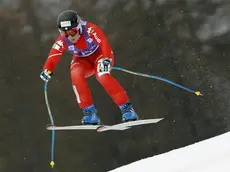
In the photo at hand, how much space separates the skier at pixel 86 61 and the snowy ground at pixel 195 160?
2.67ft

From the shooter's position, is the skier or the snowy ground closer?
the snowy ground

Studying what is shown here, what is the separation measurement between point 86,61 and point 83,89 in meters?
0.42

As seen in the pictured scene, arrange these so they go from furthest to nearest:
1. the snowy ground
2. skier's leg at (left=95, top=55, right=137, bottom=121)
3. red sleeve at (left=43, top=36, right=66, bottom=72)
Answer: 1. red sleeve at (left=43, top=36, right=66, bottom=72)
2. skier's leg at (left=95, top=55, right=137, bottom=121)
3. the snowy ground

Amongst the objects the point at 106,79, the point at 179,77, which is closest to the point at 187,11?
the point at 179,77

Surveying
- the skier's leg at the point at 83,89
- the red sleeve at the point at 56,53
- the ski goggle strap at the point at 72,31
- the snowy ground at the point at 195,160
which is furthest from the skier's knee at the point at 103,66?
the snowy ground at the point at 195,160

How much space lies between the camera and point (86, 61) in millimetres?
5242

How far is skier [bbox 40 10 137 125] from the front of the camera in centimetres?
488

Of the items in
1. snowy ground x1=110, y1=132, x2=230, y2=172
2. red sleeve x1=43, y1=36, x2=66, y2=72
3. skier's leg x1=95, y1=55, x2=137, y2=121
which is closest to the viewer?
snowy ground x1=110, y1=132, x2=230, y2=172

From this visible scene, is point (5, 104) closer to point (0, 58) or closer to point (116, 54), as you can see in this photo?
point (0, 58)

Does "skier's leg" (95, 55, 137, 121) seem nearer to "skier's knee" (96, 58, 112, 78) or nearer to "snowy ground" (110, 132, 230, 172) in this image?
"skier's knee" (96, 58, 112, 78)

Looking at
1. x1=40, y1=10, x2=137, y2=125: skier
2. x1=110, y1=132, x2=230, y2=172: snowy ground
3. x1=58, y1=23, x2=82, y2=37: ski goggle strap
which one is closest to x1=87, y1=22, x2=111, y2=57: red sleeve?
x1=40, y1=10, x2=137, y2=125: skier

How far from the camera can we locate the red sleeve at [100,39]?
16.3ft

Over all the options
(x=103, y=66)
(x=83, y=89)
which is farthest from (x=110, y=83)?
(x=83, y=89)

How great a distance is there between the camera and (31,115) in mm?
10586
